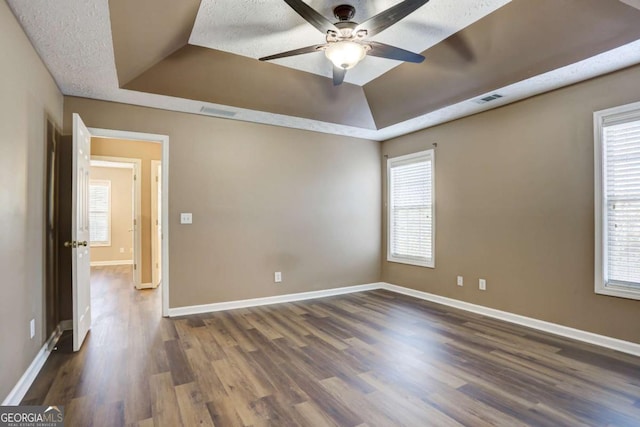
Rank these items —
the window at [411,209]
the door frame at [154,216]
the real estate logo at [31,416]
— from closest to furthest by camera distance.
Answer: the real estate logo at [31,416]
the window at [411,209]
the door frame at [154,216]

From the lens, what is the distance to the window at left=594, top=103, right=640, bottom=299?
2898 millimetres

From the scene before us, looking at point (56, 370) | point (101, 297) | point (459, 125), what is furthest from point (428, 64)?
point (101, 297)

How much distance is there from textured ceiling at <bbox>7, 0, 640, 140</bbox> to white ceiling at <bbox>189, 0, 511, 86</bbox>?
31mm

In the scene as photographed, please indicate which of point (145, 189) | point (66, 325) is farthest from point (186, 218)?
point (145, 189)

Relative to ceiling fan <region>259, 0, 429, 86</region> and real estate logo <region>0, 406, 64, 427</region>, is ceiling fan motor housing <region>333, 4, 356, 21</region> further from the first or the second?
real estate logo <region>0, 406, 64, 427</region>

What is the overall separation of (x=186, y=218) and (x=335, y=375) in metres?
2.65

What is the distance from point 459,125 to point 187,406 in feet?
13.9

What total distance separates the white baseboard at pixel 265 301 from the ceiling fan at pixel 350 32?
3.16m

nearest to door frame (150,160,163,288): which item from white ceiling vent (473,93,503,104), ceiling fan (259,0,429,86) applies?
ceiling fan (259,0,429,86)

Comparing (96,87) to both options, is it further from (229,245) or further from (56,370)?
(56,370)

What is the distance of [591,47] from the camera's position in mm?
2676

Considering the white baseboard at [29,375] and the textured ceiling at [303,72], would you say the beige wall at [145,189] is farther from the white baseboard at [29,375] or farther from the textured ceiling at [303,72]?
the white baseboard at [29,375]

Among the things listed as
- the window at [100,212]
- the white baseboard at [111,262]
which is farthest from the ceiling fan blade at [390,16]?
the white baseboard at [111,262]

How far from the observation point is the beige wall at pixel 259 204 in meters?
4.09
